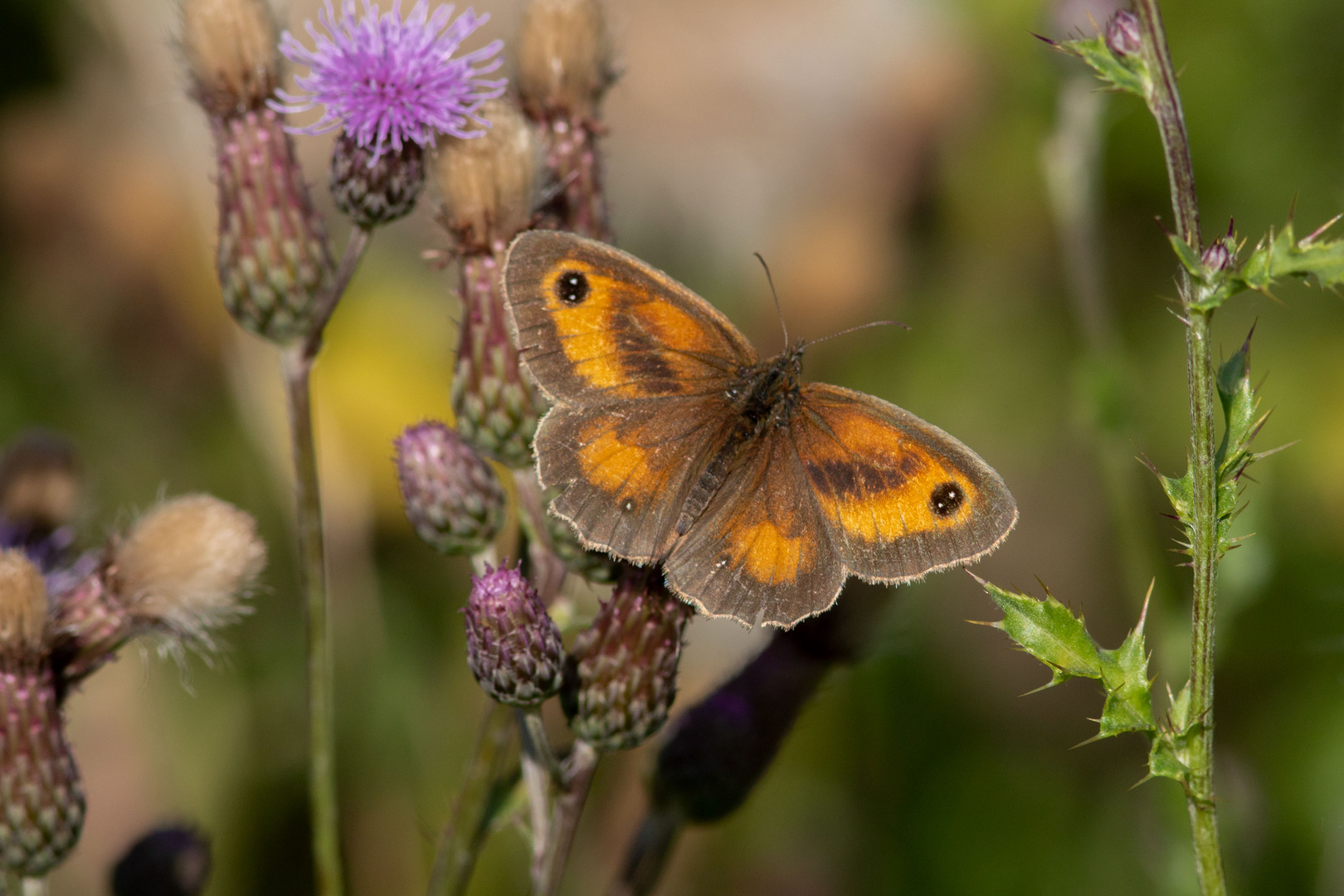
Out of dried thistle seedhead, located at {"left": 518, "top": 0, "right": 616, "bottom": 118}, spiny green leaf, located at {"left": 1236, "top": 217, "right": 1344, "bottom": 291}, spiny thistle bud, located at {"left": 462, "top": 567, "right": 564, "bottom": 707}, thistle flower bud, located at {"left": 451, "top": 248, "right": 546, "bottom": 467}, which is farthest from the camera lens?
dried thistle seedhead, located at {"left": 518, "top": 0, "right": 616, "bottom": 118}

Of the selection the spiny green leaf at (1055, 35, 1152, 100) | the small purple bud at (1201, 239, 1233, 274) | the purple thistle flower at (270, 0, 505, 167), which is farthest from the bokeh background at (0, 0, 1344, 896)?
the spiny green leaf at (1055, 35, 1152, 100)

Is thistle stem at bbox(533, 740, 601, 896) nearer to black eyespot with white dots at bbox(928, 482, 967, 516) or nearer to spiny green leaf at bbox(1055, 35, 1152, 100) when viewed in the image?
black eyespot with white dots at bbox(928, 482, 967, 516)

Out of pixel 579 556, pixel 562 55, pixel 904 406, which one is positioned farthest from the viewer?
pixel 904 406

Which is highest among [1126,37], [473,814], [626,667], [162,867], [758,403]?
[1126,37]

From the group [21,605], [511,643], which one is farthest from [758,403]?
[21,605]

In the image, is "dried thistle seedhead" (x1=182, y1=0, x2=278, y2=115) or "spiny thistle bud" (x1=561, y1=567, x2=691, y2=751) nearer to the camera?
"spiny thistle bud" (x1=561, y1=567, x2=691, y2=751)

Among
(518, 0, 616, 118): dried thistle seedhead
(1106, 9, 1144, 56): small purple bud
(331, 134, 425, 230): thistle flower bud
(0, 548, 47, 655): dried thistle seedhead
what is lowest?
(0, 548, 47, 655): dried thistle seedhead

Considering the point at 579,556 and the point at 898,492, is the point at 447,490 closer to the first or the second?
the point at 579,556

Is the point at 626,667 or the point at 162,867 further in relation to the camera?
the point at 162,867

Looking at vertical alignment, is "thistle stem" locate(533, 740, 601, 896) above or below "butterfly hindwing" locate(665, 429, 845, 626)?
below
